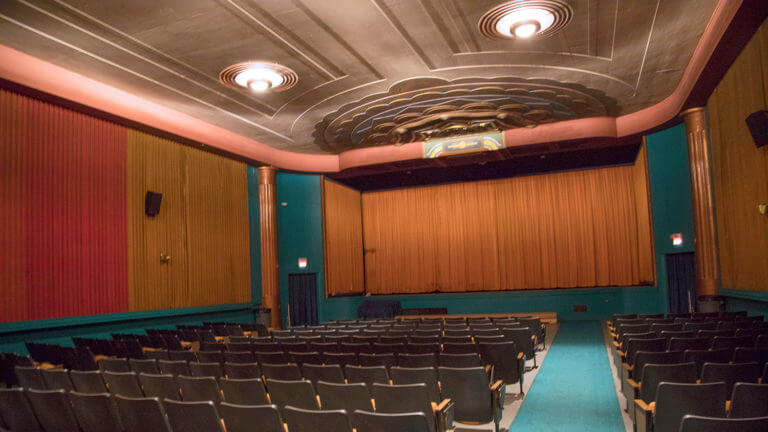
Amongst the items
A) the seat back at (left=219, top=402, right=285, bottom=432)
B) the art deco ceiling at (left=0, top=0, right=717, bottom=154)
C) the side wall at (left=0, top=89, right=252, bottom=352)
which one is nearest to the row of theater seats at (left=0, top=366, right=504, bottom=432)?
the seat back at (left=219, top=402, right=285, bottom=432)

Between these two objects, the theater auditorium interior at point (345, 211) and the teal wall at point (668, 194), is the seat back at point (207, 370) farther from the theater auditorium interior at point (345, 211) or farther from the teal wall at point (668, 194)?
the teal wall at point (668, 194)

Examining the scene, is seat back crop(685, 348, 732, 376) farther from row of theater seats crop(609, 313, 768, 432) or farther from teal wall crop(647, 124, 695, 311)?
teal wall crop(647, 124, 695, 311)

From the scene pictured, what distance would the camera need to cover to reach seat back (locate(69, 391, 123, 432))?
150 inches

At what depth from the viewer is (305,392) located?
4305mm

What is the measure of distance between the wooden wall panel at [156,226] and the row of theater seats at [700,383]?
10122mm

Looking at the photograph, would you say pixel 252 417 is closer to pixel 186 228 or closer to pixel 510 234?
pixel 186 228

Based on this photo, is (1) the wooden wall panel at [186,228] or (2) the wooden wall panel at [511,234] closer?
(1) the wooden wall panel at [186,228]

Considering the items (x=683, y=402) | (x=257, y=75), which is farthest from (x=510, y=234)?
(x=683, y=402)

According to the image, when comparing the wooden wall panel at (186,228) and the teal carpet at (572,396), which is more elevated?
the wooden wall panel at (186,228)

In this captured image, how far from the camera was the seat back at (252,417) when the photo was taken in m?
3.36

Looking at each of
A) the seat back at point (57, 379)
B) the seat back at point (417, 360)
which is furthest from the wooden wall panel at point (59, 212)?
the seat back at point (417, 360)

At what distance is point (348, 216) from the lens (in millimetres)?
19641

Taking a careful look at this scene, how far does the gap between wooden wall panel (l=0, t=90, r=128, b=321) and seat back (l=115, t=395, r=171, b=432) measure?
22.9 feet

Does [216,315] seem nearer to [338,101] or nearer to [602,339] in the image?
[338,101]
